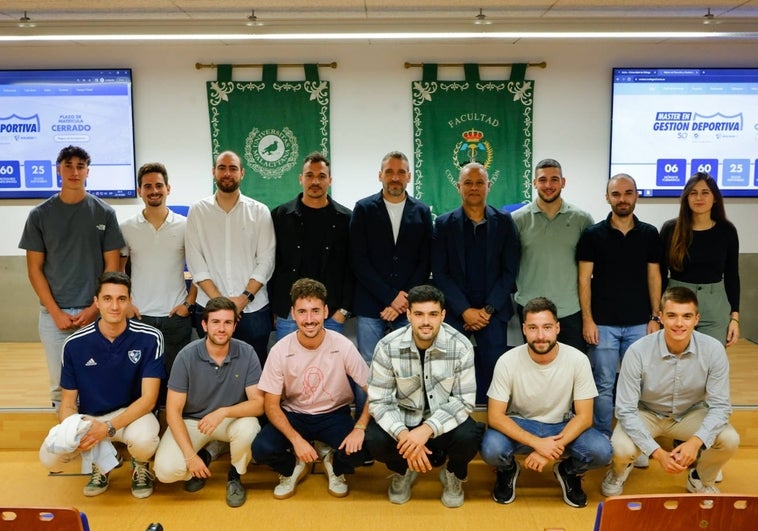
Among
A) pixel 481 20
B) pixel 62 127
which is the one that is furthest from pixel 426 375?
pixel 62 127

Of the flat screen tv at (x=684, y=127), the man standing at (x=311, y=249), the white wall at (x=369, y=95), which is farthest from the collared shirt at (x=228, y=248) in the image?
the flat screen tv at (x=684, y=127)

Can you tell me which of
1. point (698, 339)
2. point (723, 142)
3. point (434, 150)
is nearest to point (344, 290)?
point (698, 339)

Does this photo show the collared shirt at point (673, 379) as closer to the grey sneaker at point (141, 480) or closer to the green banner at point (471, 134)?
the grey sneaker at point (141, 480)

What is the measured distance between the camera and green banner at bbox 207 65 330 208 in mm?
6168

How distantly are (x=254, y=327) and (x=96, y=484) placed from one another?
1.18 metres

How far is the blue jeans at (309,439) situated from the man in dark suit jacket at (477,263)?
2.90ft

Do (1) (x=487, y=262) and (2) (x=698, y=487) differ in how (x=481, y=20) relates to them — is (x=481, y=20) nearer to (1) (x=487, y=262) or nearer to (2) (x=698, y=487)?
(1) (x=487, y=262)

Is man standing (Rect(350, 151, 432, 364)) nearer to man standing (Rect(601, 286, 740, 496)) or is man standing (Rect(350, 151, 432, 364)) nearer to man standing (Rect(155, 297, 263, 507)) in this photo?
man standing (Rect(155, 297, 263, 507))

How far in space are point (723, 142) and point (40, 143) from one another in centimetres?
641

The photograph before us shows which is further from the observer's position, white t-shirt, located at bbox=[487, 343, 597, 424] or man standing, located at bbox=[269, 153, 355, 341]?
man standing, located at bbox=[269, 153, 355, 341]

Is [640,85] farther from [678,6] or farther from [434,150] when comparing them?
[434,150]

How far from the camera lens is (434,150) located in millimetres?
6254

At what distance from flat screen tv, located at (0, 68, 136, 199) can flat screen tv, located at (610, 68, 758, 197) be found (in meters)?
4.62

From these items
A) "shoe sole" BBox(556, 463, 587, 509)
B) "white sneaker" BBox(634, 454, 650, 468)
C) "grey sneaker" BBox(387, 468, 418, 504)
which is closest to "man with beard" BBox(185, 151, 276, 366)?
"grey sneaker" BBox(387, 468, 418, 504)
